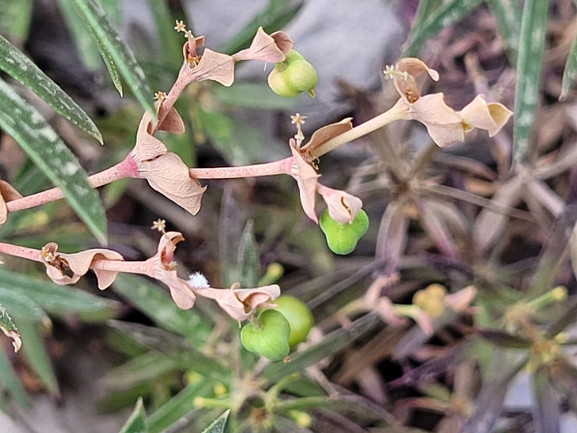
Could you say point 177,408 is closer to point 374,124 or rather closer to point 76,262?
point 76,262

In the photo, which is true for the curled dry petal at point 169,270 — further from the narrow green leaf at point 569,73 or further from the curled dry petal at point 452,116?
the narrow green leaf at point 569,73

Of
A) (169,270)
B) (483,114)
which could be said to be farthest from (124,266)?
(483,114)

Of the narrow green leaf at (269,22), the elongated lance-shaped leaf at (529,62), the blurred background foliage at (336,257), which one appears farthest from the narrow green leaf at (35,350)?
the elongated lance-shaped leaf at (529,62)

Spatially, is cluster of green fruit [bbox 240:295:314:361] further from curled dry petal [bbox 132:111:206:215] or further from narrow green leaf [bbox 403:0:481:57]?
narrow green leaf [bbox 403:0:481:57]

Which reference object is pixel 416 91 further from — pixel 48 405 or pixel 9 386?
pixel 48 405

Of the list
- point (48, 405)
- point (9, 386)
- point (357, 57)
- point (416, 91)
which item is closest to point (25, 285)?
point (9, 386)

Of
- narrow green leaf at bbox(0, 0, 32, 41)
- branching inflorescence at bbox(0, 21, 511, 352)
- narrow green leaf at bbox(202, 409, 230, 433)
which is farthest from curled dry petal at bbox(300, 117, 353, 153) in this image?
narrow green leaf at bbox(0, 0, 32, 41)
